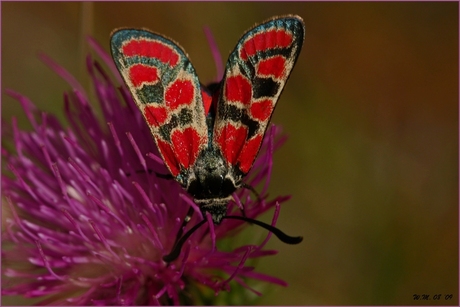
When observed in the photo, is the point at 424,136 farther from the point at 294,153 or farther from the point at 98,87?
the point at 98,87

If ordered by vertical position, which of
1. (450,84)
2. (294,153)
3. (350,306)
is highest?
(450,84)

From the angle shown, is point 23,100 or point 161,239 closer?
point 161,239

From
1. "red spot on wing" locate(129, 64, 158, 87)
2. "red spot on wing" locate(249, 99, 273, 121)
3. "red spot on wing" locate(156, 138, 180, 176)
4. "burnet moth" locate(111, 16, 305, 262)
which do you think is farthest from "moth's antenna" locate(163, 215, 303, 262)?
"red spot on wing" locate(129, 64, 158, 87)

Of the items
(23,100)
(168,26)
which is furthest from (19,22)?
(23,100)

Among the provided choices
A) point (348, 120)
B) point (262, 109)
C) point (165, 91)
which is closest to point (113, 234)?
point (165, 91)

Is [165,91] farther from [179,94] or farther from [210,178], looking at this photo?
[210,178]

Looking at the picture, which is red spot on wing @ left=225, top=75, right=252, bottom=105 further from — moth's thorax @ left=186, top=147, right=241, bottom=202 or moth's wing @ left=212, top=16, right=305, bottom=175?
moth's thorax @ left=186, top=147, right=241, bottom=202

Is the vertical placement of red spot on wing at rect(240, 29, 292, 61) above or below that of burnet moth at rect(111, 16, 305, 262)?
above
